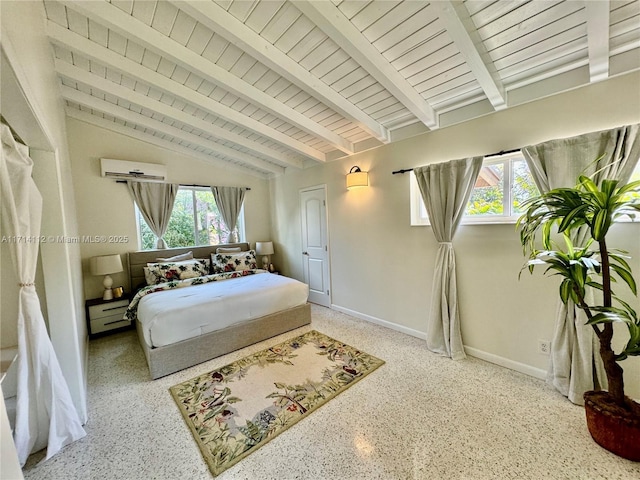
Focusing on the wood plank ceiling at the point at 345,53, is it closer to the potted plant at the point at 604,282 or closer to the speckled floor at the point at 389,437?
the potted plant at the point at 604,282

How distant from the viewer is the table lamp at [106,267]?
3371mm

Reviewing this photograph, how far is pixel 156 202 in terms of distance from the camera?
13.4ft

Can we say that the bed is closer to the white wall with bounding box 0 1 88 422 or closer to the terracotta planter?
the white wall with bounding box 0 1 88 422

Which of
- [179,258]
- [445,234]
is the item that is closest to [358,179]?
[445,234]

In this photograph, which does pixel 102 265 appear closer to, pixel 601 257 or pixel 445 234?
pixel 445 234

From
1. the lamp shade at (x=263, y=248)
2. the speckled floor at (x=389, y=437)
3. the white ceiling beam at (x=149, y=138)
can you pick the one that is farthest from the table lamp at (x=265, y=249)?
the speckled floor at (x=389, y=437)

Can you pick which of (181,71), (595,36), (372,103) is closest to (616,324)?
(595,36)

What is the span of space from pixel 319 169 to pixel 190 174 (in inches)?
88.8

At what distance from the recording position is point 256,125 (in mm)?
3277

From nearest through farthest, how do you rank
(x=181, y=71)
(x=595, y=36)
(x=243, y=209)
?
(x=595, y=36) → (x=181, y=71) → (x=243, y=209)

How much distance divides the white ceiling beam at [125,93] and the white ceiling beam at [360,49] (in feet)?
7.20

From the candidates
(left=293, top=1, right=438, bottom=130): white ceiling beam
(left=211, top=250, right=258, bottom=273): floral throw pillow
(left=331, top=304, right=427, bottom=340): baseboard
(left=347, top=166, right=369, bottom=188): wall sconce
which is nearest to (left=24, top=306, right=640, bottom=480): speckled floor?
(left=331, top=304, right=427, bottom=340): baseboard

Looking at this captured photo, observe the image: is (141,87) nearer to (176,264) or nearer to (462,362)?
(176,264)

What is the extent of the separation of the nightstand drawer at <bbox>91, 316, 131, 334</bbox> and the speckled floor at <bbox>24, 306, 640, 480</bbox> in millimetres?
1159
